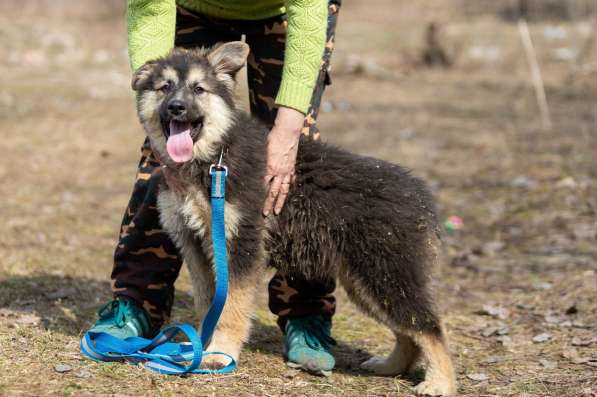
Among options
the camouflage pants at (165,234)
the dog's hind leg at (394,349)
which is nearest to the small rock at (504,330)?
the dog's hind leg at (394,349)

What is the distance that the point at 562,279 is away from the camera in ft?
21.1

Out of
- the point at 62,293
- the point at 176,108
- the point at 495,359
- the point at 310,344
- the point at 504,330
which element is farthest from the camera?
the point at 62,293

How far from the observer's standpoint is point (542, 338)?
5.28 meters

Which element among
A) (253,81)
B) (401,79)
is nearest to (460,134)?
(401,79)

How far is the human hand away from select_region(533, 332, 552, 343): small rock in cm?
224

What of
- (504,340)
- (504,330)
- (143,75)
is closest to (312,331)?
(504,340)

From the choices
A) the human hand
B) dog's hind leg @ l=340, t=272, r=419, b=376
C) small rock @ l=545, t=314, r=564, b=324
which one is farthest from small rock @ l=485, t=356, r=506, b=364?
the human hand

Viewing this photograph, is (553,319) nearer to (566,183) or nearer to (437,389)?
(437,389)

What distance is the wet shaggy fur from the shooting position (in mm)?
4230

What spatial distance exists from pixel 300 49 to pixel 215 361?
1871 millimetres

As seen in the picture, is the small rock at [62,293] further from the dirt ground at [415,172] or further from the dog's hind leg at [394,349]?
the dog's hind leg at [394,349]

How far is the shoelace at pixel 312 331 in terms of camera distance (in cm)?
476

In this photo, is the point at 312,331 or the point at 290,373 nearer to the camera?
the point at 290,373

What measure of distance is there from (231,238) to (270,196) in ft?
1.14
